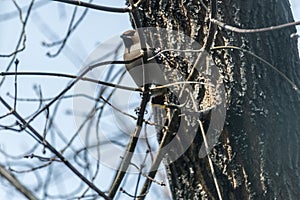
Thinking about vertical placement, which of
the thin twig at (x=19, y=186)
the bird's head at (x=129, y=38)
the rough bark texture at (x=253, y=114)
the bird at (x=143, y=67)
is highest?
the bird's head at (x=129, y=38)

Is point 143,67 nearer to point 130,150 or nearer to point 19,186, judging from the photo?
point 130,150

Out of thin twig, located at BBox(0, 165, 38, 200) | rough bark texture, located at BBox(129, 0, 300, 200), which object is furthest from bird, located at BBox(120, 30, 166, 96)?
thin twig, located at BBox(0, 165, 38, 200)

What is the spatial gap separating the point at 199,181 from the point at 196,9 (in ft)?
1.30

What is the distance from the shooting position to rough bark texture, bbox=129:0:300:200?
4.79 feet

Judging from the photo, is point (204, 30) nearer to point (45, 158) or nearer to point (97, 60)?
point (97, 60)

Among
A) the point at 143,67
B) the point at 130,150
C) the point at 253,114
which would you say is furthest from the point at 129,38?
the point at 253,114

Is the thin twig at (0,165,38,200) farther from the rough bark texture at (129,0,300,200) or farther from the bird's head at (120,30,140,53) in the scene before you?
the bird's head at (120,30,140,53)

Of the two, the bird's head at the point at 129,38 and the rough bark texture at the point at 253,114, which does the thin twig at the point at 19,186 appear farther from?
the bird's head at the point at 129,38

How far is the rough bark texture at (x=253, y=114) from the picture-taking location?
4.79 feet

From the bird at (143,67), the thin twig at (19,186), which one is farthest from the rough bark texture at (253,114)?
the thin twig at (19,186)

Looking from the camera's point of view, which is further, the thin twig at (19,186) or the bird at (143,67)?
the bird at (143,67)

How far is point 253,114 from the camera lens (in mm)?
1475

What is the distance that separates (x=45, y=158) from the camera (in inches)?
67.2

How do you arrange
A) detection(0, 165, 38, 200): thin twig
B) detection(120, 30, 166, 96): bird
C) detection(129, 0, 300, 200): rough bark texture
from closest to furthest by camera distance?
detection(0, 165, 38, 200): thin twig, detection(129, 0, 300, 200): rough bark texture, detection(120, 30, 166, 96): bird
